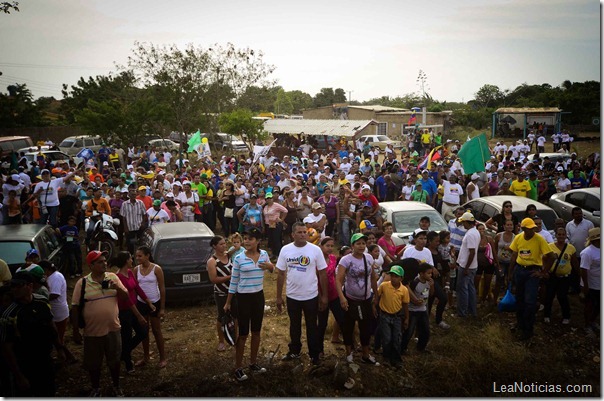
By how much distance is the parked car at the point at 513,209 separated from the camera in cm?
1119

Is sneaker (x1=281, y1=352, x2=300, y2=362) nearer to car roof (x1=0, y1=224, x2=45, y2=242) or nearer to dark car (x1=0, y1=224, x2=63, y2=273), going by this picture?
dark car (x1=0, y1=224, x2=63, y2=273)

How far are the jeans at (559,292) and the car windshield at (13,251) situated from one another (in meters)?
8.67

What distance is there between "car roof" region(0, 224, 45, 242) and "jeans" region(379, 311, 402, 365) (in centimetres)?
628

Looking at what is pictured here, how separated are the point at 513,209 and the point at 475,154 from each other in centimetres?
327

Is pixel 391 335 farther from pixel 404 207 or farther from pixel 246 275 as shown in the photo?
pixel 404 207

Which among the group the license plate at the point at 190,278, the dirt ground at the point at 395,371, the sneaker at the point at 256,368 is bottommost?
the dirt ground at the point at 395,371

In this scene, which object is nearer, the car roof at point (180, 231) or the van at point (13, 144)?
the car roof at point (180, 231)

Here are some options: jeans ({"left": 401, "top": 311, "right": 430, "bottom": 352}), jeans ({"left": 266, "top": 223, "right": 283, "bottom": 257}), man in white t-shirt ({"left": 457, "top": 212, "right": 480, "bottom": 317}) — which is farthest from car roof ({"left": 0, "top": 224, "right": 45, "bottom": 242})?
man in white t-shirt ({"left": 457, "top": 212, "right": 480, "bottom": 317})

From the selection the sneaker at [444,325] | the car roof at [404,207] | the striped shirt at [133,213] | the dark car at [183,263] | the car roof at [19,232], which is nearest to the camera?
the sneaker at [444,325]

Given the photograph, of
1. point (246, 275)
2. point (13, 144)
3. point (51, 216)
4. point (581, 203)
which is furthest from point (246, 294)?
point (13, 144)

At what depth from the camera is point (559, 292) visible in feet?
28.3

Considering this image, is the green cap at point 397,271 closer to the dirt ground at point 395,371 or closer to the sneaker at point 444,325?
the dirt ground at point 395,371

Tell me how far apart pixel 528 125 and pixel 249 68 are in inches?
781

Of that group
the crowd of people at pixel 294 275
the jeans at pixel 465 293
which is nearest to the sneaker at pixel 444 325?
the crowd of people at pixel 294 275
